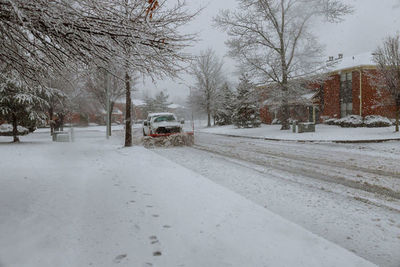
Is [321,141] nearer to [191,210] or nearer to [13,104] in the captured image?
[191,210]

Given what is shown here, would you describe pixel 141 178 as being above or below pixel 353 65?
below

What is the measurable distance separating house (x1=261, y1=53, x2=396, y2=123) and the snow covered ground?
21467 millimetres

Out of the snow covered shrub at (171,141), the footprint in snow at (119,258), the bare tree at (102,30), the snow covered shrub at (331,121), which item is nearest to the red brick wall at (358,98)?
the snow covered shrub at (331,121)

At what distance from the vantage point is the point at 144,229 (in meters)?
3.50

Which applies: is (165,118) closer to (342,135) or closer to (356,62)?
(342,135)

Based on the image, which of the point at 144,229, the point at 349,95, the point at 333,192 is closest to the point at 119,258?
the point at 144,229

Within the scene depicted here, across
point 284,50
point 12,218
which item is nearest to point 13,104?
point 12,218

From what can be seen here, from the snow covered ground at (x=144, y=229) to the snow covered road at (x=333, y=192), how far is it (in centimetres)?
59

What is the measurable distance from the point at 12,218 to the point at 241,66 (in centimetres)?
2135

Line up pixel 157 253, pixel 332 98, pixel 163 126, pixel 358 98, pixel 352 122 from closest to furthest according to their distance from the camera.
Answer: pixel 157 253
pixel 163 126
pixel 352 122
pixel 358 98
pixel 332 98

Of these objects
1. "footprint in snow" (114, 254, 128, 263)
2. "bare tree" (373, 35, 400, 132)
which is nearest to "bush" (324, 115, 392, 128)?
"bare tree" (373, 35, 400, 132)

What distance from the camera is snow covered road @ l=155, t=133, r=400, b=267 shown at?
3680 millimetres

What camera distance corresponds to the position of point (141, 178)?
6422mm

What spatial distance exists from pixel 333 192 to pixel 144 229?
4.13m
